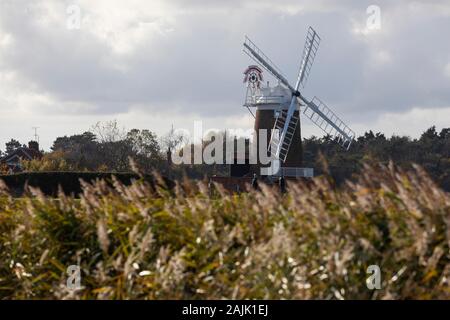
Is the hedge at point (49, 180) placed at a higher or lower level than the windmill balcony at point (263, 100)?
lower

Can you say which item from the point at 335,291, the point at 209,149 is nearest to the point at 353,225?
the point at 335,291

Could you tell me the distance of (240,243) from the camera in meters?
11.9

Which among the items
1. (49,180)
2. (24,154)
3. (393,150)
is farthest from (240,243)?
(24,154)

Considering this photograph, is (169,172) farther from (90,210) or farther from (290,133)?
(90,210)

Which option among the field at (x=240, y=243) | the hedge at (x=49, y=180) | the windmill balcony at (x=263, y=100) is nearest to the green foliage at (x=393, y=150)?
the windmill balcony at (x=263, y=100)

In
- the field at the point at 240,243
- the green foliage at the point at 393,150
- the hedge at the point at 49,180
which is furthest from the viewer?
the green foliage at the point at 393,150

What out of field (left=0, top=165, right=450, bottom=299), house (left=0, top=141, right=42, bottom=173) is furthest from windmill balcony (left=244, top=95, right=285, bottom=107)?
field (left=0, top=165, right=450, bottom=299)

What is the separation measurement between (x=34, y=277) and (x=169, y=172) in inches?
2542

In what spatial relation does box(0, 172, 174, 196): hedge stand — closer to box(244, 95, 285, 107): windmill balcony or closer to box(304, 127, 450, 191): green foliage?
box(244, 95, 285, 107): windmill balcony

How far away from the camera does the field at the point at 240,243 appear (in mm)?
10570

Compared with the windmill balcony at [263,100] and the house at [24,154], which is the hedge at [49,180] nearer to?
the windmill balcony at [263,100]

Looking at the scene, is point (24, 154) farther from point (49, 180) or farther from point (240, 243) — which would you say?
point (240, 243)

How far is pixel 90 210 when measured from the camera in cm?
1341

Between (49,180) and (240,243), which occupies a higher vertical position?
(49,180)
